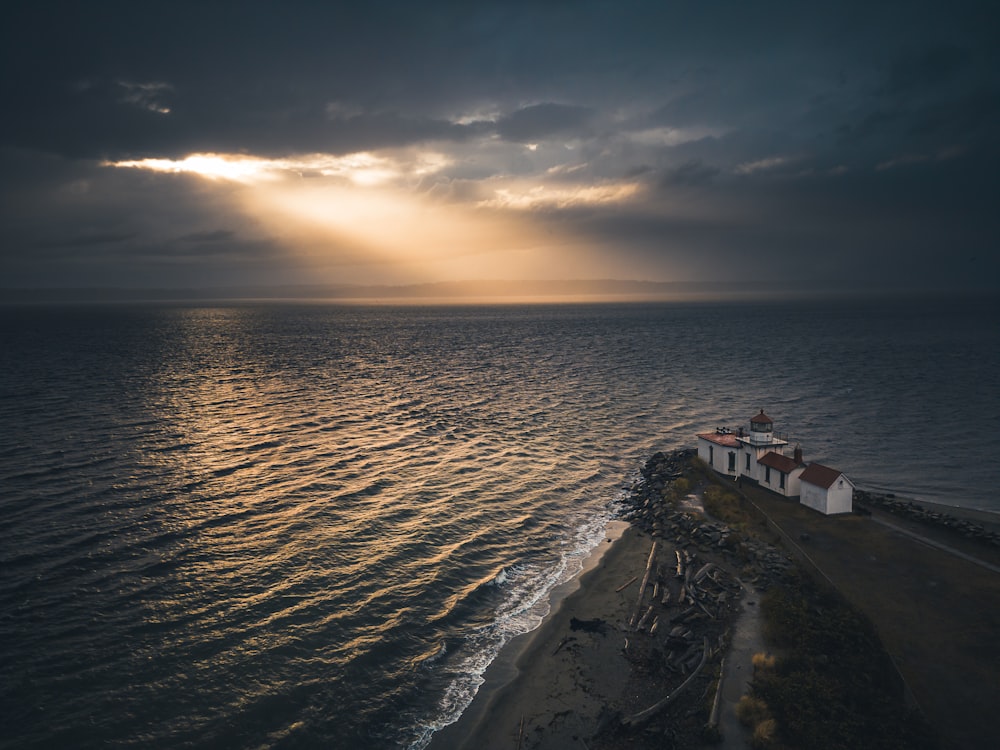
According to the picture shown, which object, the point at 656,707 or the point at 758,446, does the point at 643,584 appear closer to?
the point at 656,707

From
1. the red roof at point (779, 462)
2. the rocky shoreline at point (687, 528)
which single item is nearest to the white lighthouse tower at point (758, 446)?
the red roof at point (779, 462)

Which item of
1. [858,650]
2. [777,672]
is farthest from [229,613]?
[858,650]

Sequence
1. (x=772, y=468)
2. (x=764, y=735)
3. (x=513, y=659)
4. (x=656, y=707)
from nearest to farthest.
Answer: (x=764, y=735), (x=656, y=707), (x=513, y=659), (x=772, y=468)

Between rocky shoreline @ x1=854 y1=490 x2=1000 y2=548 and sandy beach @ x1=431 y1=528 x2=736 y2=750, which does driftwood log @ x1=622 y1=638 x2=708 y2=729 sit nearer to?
sandy beach @ x1=431 y1=528 x2=736 y2=750

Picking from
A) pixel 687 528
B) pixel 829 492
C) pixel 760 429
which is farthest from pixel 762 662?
pixel 760 429

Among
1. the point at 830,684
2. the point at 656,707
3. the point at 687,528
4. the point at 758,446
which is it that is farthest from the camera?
the point at 758,446

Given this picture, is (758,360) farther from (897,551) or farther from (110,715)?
(110,715)

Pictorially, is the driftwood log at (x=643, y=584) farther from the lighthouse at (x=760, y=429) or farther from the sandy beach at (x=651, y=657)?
the lighthouse at (x=760, y=429)
